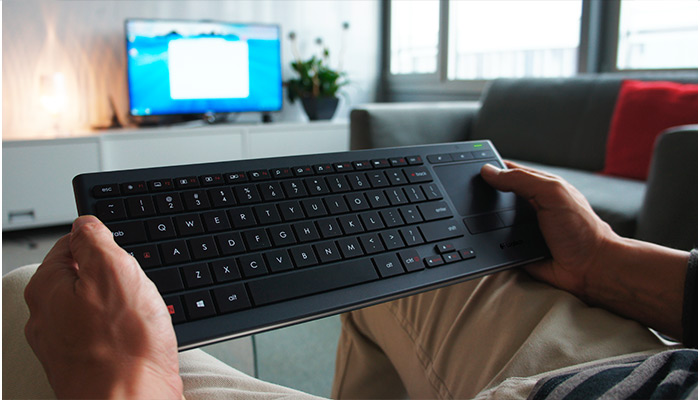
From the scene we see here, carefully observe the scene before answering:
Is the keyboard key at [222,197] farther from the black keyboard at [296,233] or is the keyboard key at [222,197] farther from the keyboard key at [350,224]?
the keyboard key at [350,224]

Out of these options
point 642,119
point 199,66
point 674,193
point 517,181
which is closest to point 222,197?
point 517,181

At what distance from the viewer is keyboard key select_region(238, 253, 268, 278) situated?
434 millimetres

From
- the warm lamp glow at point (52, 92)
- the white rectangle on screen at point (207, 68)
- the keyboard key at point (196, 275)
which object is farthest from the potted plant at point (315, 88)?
the keyboard key at point (196, 275)

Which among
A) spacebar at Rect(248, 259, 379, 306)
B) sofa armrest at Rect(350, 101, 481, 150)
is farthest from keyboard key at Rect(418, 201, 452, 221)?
sofa armrest at Rect(350, 101, 481, 150)

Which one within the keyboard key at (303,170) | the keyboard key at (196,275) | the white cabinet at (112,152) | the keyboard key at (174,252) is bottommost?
the white cabinet at (112,152)

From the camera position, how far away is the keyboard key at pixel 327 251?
1.52 feet

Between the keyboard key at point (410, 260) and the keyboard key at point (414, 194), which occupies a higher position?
the keyboard key at point (414, 194)

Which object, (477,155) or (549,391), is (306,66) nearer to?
(477,155)

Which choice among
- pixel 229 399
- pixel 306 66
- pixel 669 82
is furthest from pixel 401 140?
pixel 229 399

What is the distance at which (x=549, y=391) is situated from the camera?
1.16 ft

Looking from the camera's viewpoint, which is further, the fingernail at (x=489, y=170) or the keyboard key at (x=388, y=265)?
the fingernail at (x=489, y=170)

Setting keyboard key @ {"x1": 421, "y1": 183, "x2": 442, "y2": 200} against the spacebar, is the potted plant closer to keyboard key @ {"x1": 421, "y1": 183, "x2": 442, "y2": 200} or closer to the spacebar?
keyboard key @ {"x1": 421, "y1": 183, "x2": 442, "y2": 200}

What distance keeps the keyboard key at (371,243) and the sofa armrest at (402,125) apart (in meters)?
1.61

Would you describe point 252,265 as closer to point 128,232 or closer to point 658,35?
point 128,232
